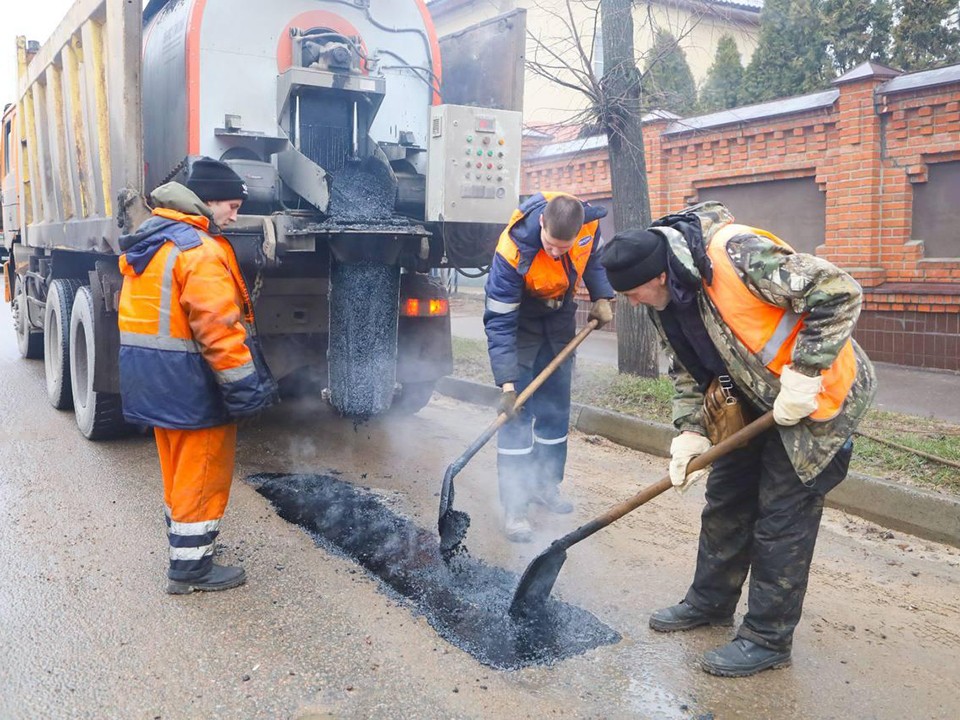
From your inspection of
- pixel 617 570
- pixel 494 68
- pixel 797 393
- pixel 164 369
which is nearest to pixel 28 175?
pixel 494 68

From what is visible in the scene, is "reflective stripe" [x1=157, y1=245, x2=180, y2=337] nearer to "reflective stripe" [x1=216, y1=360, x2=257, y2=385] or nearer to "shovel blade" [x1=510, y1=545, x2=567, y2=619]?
"reflective stripe" [x1=216, y1=360, x2=257, y2=385]

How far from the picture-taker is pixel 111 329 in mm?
5609

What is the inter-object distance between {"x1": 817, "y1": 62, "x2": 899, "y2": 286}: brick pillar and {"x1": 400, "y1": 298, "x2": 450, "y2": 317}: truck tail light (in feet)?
14.9

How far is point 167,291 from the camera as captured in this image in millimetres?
3350

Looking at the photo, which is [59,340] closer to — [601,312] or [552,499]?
[552,499]

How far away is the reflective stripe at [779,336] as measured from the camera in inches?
106

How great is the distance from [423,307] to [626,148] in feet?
7.44

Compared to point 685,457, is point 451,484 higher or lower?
lower

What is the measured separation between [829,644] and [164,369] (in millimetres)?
2586

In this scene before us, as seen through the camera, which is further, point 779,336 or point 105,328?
point 105,328

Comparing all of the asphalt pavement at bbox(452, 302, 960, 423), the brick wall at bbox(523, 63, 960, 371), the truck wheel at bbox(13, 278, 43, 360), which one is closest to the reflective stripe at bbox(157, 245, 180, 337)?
the asphalt pavement at bbox(452, 302, 960, 423)

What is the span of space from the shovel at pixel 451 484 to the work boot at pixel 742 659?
1.25 m

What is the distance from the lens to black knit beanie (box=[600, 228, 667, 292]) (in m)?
2.78

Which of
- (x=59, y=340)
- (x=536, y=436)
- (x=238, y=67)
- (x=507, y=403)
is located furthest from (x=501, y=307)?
(x=59, y=340)
